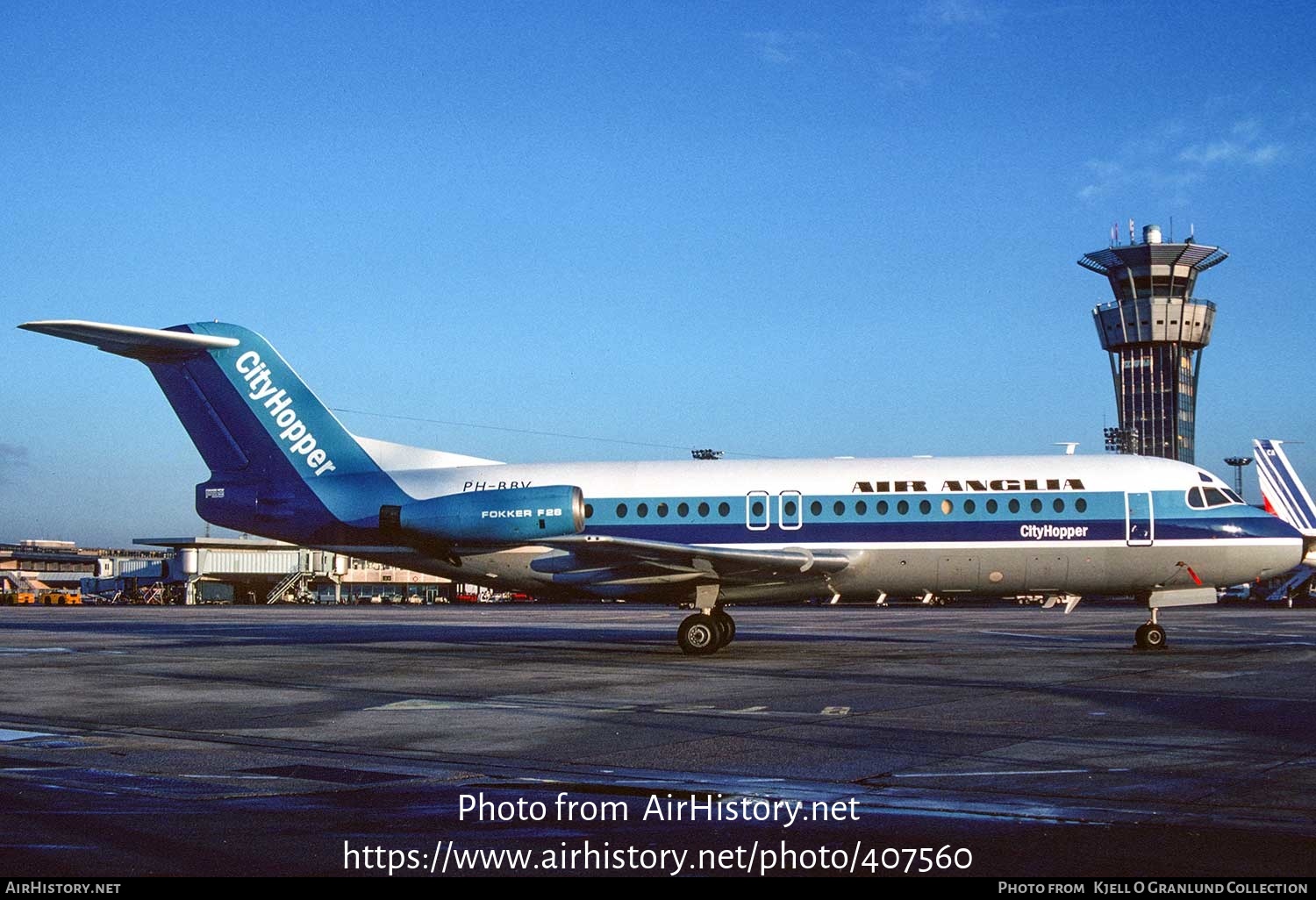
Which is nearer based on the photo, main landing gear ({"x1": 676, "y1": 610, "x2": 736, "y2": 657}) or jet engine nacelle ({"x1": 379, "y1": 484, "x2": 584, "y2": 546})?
jet engine nacelle ({"x1": 379, "y1": 484, "x2": 584, "y2": 546})

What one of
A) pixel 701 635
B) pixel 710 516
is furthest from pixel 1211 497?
pixel 701 635

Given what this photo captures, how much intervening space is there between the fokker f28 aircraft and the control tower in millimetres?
117399

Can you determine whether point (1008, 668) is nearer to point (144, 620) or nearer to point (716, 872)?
point (716, 872)

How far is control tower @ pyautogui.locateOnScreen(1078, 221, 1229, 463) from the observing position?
445 ft

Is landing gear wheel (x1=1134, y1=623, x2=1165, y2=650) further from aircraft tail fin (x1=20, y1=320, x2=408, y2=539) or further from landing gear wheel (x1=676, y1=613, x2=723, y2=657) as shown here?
aircraft tail fin (x1=20, y1=320, x2=408, y2=539)

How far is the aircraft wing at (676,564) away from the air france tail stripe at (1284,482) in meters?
43.3

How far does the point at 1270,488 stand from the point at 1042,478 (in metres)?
40.8

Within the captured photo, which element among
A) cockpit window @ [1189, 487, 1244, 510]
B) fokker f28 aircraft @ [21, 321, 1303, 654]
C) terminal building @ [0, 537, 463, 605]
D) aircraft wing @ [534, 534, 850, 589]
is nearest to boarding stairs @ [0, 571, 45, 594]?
terminal building @ [0, 537, 463, 605]

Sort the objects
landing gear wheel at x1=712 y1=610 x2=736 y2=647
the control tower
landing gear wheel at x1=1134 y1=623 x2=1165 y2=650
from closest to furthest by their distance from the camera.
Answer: landing gear wheel at x1=1134 y1=623 x2=1165 y2=650 → landing gear wheel at x1=712 y1=610 x2=736 y2=647 → the control tower

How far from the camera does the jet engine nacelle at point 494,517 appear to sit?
78.9 ft

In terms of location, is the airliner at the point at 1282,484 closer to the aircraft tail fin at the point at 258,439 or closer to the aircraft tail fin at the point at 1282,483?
the aircraft tail fin at the point at 1282,483

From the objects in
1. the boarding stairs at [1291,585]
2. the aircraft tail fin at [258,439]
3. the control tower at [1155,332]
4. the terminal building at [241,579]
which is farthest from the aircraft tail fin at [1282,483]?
the control tower at [1155,332]

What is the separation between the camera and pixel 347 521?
26.2 metres

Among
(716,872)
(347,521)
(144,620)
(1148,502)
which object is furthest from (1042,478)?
(144,620)
